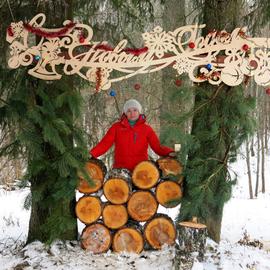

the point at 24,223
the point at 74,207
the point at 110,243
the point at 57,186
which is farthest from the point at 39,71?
the point at 24,223

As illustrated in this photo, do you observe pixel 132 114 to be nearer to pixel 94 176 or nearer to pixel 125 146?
pixel 125 146

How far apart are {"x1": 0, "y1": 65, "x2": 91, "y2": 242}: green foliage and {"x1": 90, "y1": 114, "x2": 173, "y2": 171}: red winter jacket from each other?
576 mm

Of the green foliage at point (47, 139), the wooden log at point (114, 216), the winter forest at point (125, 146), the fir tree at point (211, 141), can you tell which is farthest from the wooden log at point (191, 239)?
the green foliage at point (47, 139)

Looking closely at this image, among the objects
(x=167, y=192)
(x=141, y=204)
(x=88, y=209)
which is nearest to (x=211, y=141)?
(x=167, y=192)

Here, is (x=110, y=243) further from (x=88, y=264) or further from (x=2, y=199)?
(x=2, y=199)

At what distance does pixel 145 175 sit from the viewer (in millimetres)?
5426

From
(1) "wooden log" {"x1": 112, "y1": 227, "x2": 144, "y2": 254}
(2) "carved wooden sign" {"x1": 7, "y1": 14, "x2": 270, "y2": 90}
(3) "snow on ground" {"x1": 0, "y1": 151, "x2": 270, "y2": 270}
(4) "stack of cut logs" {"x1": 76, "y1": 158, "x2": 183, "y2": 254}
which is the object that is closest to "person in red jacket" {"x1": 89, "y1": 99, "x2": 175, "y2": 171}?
(4) "stack of cut logs" {"x1": 76, "y1": 158, "x2": 183, "y2": 254}

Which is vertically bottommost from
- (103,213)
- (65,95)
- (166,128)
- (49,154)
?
(103,213)

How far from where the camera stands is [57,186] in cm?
525

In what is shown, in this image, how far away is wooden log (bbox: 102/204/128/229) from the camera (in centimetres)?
541

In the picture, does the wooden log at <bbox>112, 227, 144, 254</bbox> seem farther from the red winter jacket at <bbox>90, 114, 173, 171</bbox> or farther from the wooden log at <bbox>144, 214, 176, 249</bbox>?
the red winter jacket at <bbox>90, 114, 173, 171</bbox>

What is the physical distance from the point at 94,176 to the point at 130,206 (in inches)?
23.5

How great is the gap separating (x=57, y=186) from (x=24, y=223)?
8.65 ft

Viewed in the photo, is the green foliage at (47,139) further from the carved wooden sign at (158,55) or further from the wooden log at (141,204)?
the wooden log at (141,204)
